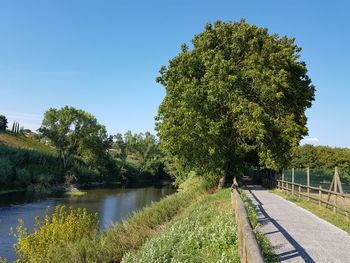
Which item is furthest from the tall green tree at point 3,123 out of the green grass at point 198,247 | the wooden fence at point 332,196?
the green grass at point 198,247

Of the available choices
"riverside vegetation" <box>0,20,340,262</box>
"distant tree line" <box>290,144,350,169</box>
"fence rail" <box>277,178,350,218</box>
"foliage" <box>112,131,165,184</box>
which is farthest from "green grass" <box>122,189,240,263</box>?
"foliage" <box>112,131,165,184</box>

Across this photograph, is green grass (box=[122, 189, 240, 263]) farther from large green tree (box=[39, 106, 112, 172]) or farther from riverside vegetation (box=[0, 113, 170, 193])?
large green tree (box=[39, 106, 112, 172])

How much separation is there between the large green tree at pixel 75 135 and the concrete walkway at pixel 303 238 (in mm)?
66582

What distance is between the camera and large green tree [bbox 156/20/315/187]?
2575 centimetres

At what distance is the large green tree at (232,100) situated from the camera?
1014 inches

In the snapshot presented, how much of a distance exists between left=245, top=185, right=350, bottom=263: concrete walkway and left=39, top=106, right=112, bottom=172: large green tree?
2621 inches

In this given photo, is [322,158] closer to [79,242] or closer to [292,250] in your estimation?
[79,242]

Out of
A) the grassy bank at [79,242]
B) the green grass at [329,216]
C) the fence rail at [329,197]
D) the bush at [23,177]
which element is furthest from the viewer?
the bush at [23,177]

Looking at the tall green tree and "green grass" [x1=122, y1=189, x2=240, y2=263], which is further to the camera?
the tall green tree

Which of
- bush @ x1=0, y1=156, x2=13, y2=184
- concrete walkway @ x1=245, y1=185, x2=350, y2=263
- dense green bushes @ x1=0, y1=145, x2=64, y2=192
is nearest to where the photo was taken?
concrete walkway @ x1=245, y1=185, x2=350, y2=263

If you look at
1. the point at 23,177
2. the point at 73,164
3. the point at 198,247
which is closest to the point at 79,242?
the point at 198,247

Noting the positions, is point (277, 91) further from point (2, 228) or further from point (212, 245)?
point (2, 228)

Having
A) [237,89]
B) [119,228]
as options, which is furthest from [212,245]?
[237,89]

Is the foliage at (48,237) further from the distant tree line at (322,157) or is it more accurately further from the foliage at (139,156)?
the foliage at (139,156)
